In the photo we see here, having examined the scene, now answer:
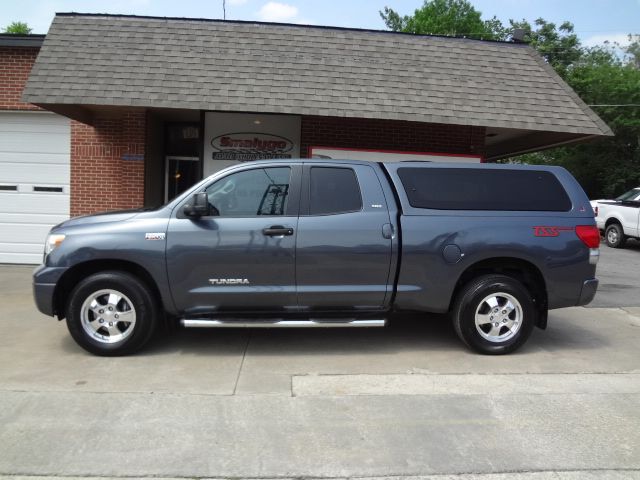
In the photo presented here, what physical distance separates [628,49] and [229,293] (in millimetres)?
33238

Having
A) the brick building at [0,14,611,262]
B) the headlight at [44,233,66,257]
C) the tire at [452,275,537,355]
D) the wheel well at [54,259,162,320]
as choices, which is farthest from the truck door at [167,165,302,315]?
the brick building at [0,14,611,262]

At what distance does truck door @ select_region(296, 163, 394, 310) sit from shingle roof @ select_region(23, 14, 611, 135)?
302cm

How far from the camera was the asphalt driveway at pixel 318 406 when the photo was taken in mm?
3477

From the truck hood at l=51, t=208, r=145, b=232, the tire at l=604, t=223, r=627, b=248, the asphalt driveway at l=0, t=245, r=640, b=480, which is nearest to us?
the asphalt driveway at l=0, t=245, r=640, b=480

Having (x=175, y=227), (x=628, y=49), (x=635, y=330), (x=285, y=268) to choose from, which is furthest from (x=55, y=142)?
(x=628, y=49)

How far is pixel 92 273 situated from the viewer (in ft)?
17.6

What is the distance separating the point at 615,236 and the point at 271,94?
12807 mm

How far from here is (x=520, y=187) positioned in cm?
570

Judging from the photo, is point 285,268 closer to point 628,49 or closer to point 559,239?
point 559,239

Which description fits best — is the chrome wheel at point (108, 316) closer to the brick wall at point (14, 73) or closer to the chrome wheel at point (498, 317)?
the chrome wheel at point (498, 317)

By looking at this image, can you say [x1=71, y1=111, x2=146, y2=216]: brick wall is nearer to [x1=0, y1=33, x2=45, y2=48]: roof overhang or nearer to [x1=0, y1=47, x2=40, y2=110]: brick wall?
[x1=0, y1=47, x2=40, y2=110]: brick wall

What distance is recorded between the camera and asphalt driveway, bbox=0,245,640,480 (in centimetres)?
348

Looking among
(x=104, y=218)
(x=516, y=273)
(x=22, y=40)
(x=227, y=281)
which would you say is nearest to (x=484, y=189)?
(x=516, y=273)

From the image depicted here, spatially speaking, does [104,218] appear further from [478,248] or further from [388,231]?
[478,248]
